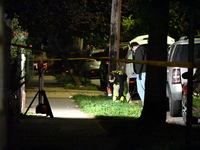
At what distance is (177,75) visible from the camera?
1020 centimetres

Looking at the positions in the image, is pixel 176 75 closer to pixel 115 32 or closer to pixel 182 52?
pixel 182 52

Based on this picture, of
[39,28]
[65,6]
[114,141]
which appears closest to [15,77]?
[114,141]

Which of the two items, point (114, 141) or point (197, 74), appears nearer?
point (114, 141)

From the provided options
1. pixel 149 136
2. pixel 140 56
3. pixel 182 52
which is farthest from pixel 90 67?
pixel 149 136

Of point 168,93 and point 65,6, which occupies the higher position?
point 65,6

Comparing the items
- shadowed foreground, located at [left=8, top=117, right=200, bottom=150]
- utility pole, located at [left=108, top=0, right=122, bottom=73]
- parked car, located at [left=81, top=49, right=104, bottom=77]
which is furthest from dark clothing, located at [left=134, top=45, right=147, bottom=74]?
parked car, located at [left=81, top=49, right=104, bottom=77]

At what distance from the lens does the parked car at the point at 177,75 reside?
10.2 meters

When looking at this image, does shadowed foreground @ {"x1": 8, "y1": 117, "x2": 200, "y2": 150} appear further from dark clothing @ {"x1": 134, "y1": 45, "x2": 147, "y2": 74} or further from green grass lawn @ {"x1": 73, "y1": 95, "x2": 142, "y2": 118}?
dark clothing @ {"x1": 134, "y1": 45, "x2": 147, "y2": 74}

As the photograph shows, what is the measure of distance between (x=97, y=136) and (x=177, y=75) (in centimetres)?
336

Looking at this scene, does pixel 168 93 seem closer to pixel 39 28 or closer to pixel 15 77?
pixel 15 77

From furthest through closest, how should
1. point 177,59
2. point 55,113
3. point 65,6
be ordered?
point 65,6, point 55,113, point 177,59

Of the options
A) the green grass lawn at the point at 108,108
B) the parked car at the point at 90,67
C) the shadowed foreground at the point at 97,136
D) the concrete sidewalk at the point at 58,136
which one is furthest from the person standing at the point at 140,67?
the parked car at the point at 90,67

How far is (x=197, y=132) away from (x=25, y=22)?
12769 mm

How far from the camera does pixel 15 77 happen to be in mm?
9445
